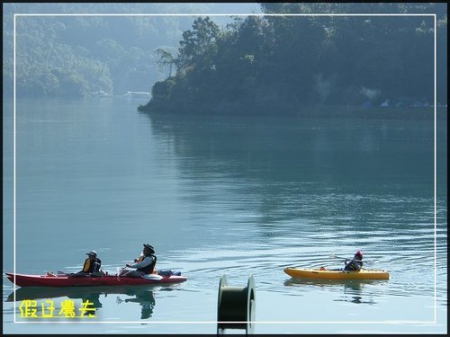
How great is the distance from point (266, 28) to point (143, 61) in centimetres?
9445

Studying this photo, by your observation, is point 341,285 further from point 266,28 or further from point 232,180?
point 266,28

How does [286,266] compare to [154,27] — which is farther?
[154,27]

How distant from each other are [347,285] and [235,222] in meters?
7.89

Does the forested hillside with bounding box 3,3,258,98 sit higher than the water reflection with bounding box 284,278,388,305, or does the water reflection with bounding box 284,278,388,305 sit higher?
the forested hillside with bounding box 3,3,258,98

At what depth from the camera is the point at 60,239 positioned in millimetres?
25500

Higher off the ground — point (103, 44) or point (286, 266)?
point (103, 44)

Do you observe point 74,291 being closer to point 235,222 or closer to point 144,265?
point 144,265

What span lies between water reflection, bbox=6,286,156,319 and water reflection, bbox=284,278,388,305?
2.35m

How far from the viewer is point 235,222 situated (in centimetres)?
2788

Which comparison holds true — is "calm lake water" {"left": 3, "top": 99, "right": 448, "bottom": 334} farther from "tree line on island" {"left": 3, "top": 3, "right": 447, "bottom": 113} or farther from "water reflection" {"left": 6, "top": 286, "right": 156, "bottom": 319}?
"tree line on island" {"left": 3, "top": 3, "right": 447, "bottom": 113}

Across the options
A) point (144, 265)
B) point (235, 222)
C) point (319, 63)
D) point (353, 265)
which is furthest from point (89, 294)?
point (319, 63)

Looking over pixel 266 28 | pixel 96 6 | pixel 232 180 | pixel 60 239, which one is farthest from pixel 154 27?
pixel 60 239

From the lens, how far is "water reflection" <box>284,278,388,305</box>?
1946 cm

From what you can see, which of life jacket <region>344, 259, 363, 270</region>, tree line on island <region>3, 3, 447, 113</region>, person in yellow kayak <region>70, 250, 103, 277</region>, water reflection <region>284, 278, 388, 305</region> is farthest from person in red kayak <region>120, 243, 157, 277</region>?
tree line on island <region>3, 3, 447, 113</region>
